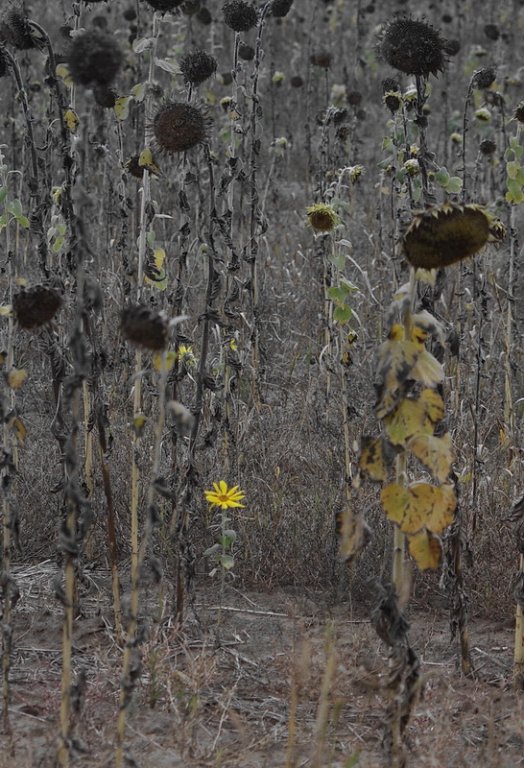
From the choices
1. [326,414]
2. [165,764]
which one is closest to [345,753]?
[165,764]

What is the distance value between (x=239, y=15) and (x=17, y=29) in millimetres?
1691

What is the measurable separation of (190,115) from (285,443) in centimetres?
177

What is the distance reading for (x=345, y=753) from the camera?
2.55 metres

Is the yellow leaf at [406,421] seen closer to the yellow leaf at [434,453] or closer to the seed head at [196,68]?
the yellow leaf at [434,453]

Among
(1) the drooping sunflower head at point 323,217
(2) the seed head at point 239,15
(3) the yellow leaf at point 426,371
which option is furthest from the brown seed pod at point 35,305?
(2) the seed head at point 239,15

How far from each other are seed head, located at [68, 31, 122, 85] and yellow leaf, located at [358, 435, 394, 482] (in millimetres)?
948

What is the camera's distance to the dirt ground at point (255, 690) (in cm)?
244

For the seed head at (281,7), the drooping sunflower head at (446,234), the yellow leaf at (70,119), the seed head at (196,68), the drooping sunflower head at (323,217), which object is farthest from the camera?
the seed head at (281,7)

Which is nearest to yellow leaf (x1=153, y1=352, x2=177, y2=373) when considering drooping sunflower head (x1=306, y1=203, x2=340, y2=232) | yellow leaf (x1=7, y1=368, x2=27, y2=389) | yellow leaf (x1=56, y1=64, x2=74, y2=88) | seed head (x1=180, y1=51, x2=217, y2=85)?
yellow leaf (x1=7, y1=368, x2=27, y2=389)

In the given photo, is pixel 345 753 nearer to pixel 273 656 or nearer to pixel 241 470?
pixel 273 656

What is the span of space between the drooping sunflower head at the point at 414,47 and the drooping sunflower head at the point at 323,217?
0.82 meters

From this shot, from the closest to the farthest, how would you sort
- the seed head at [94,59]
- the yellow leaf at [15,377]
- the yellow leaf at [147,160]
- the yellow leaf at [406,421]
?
the seed head at [94,59], the yellow leaf at [406,421], the yellow leaf at [15,377], the yellow leaf at [147,160]

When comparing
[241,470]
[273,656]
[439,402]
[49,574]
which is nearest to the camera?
[439,402]

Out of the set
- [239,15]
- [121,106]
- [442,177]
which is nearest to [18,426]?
[121,106]
